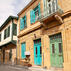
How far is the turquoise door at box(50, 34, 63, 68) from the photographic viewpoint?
24.8ft

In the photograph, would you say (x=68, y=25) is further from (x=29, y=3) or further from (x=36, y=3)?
(x=29, y=3)

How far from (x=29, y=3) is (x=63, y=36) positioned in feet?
21.0

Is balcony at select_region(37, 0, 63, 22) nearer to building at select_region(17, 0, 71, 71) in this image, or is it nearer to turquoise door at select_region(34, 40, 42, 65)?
building at select_region(17, 0, 71, 71)

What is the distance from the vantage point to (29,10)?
1200cm

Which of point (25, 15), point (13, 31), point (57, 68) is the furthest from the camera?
point (13, 31)

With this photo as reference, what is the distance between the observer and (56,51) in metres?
7.93

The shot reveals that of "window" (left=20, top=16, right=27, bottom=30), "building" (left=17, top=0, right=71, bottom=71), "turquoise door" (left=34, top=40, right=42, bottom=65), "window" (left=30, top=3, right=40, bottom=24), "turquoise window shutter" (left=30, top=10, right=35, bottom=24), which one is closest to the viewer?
"building" (left=17, top=0, right=71, bottom=71)

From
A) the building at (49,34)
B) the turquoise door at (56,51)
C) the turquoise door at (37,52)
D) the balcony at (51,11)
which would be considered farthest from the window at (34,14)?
the turquoise door at (56,51)

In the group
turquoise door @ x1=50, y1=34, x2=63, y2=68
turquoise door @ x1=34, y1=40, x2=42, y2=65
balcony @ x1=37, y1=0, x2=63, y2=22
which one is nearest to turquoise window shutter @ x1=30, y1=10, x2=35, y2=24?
turquoise door @ x1=34, y1=40, x2=42, y2=65

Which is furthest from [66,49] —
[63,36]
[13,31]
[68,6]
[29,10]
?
[13,31]

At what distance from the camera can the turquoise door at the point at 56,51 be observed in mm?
7562

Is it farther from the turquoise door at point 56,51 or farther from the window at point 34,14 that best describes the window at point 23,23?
the turquoise door at point 56,51

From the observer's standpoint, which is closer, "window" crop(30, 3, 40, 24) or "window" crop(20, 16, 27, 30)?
"window" crop(30, 3, 40, 24)

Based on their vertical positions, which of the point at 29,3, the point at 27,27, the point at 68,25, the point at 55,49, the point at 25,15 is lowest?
the point at 55,49
